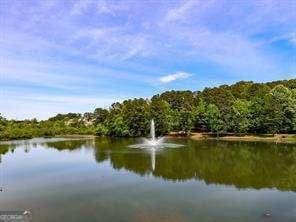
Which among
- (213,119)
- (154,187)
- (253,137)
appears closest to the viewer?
(154,187)

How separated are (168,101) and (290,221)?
84.4 meters

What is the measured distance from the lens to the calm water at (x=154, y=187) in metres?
20.3

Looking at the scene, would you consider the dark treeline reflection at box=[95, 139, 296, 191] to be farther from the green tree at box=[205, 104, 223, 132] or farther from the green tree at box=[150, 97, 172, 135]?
the green tree at box=[150, 97, 172, 135]

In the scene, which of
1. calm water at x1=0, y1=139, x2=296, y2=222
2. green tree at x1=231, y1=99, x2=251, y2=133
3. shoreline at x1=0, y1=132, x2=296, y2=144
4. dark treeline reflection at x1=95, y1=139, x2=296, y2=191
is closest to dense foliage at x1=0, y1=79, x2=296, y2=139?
green tree at x1=231, y1=99, x2=251, y2=133

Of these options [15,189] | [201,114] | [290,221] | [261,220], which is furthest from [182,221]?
[201,114]

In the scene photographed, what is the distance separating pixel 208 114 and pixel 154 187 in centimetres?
5317

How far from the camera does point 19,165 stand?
40875 millimetres

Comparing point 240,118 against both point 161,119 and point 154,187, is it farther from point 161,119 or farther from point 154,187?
point 154,187

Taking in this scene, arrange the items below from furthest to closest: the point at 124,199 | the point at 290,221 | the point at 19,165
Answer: the point at 19,165 → the point at 124,199 → the point at 290,221

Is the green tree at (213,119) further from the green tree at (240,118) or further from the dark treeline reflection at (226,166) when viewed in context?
the dark treeline reflection at (226,166)

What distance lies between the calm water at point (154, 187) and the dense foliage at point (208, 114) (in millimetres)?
25970

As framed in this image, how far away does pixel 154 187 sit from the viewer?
90.0 feet

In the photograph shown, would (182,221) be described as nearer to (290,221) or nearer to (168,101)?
(290,221)

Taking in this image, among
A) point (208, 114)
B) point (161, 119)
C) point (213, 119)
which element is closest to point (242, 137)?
point (213, 119)
